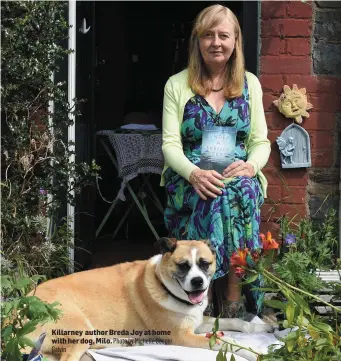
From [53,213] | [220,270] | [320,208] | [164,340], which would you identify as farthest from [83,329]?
[320,208]

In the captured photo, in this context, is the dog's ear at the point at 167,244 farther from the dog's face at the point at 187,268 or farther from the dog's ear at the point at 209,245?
the dog's ear at the point at 209,245

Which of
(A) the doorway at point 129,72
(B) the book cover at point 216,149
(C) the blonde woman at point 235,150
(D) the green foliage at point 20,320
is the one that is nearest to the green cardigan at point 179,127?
(C) the blonde woman at point 235,150

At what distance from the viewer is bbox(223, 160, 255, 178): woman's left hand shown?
3916mm

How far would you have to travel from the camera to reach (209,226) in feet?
12.7

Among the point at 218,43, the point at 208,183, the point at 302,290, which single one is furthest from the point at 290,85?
the point at 302,290

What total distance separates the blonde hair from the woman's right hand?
54cm

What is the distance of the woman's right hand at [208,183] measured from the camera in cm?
383

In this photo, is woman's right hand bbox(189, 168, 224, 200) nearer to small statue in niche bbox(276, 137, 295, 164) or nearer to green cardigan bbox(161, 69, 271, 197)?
green cardigan bbox(161, 69, 271, 197)

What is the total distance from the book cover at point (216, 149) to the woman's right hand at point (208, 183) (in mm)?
168

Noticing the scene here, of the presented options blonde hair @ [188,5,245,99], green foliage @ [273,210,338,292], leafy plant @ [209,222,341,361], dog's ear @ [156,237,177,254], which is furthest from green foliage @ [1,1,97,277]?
leafy plant @ [209,222,341,361]

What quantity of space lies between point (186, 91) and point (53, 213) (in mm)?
1190

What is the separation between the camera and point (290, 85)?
480 centimetres

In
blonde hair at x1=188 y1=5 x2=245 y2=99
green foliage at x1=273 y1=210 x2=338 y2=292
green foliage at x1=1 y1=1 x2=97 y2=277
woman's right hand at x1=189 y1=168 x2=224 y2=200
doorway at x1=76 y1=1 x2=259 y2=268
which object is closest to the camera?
green foliage at x1=273 y1=210 x2=338 y2=292

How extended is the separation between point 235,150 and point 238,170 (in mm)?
209
